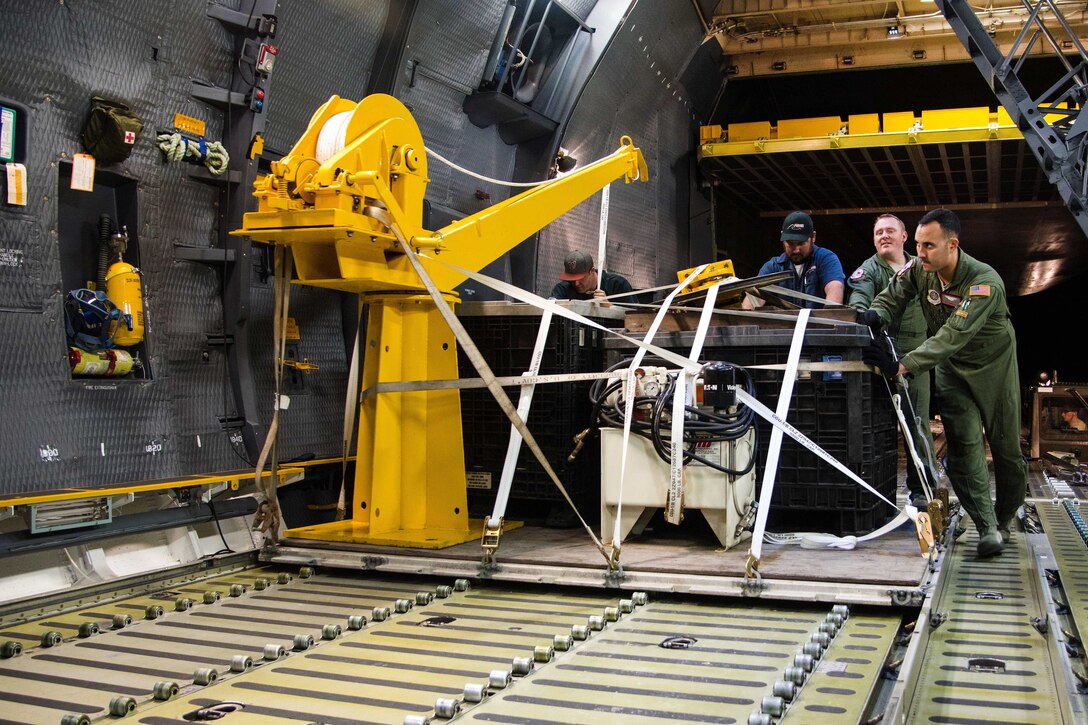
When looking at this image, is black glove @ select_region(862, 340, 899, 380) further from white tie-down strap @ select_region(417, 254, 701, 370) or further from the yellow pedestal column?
the yellow pedestal column

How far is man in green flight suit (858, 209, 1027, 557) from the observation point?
5039mm

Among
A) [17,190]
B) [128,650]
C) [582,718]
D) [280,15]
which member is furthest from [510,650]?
[280,15]

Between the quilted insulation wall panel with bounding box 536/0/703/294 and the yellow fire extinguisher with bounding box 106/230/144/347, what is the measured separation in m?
4.12

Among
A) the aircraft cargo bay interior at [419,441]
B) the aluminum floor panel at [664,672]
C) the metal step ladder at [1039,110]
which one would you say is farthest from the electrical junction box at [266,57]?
the metal step ladder at [1039,110]

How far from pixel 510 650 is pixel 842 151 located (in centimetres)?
988

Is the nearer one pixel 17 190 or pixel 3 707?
pixel 3 707

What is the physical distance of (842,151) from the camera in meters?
11.8

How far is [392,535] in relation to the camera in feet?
16.2

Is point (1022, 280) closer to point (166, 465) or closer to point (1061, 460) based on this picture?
point (1061, 460)

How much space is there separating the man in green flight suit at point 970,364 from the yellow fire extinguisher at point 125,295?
3.83 meters

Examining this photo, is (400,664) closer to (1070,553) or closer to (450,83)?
(1070,553)

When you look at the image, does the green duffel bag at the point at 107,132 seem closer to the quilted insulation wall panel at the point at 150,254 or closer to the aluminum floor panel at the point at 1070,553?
the quilted insulation wall panel at the point at 150,254

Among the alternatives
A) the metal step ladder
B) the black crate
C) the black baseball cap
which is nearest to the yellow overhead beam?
the metal step ladder

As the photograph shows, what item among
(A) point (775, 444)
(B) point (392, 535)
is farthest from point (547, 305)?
(B) point (392, 535)
